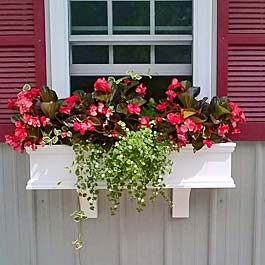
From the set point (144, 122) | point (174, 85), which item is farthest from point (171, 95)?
point (144, 122)

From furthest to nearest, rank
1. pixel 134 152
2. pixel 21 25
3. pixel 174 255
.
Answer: pixel 174 255 < pixel 21 25 < pixel 134 152

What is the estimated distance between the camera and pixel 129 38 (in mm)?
1948

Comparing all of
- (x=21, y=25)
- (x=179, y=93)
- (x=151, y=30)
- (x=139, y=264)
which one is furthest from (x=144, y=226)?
(x=21, y=25)

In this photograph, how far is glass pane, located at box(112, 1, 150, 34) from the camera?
1.95 m

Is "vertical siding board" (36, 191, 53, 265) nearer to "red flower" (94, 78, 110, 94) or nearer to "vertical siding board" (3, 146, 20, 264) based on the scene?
"vertical siding board" (3, 146, 20, 264)

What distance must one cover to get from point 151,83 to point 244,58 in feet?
1.26

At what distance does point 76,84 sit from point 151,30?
379 millimetres

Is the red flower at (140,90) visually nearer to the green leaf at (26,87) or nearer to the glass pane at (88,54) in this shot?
the glass pane at (88,54)

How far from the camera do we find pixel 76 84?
1.98 m

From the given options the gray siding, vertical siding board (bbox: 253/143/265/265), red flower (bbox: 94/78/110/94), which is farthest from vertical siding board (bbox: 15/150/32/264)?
vertical siding board (bbox: 253/143/265/265)

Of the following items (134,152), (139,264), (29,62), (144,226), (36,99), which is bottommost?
(139,264)

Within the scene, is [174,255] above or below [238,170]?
below

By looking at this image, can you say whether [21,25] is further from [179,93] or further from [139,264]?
[139,264]

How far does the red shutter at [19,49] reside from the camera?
1884mm
